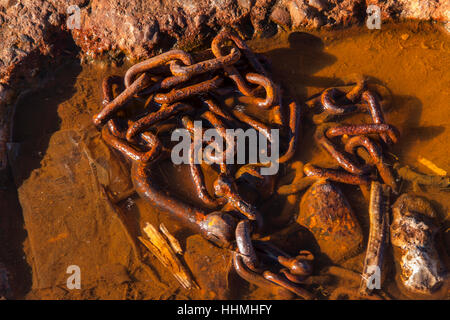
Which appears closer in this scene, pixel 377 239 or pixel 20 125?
pixel 377 239

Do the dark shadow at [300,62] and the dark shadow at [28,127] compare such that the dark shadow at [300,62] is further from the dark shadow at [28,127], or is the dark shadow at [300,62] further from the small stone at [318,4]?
the dark shadow at [28,127]

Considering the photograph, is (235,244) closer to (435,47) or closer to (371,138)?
(371,138)

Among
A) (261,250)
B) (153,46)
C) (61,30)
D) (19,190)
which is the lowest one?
(261,250)

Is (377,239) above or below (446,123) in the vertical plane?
below

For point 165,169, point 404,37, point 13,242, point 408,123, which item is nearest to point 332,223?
point 408,123

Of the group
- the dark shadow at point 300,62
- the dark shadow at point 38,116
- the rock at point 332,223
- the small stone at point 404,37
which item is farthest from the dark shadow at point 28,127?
the small stone at point 404,37

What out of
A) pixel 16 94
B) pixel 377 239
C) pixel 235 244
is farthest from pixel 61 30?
pixel 377 239

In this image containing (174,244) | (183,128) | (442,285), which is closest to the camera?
(442,285)

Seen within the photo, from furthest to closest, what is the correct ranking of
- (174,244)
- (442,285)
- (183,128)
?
(183,128) → (174,244) → (442,285)
